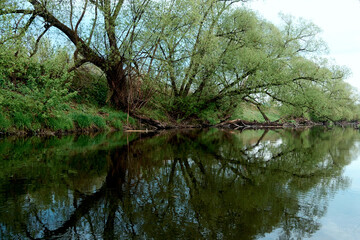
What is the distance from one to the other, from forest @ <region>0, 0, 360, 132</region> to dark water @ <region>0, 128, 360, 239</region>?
540cm

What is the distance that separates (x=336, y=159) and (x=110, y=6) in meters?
Answer: 12.5

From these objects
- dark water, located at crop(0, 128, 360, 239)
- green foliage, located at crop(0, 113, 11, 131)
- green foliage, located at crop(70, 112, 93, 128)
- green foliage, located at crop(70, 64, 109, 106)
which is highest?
green foliage, located at crop(70, 64, 109, 106)

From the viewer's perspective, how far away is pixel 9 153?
23.0 ft

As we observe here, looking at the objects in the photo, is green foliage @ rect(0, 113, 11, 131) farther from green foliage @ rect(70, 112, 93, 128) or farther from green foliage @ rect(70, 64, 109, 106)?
green foliage @ rect(70, 64, 109, 106)

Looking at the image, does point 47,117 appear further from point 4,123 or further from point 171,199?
point 171,199

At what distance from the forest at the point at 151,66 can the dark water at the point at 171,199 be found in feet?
17.7

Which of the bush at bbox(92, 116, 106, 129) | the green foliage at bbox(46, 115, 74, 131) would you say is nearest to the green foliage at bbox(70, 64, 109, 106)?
the bush at bbox(92, 116, 106, 129)

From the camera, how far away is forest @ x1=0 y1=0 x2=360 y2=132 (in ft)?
39.5

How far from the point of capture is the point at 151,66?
16797 millimetres

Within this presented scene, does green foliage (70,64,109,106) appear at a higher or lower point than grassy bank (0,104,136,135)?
higher

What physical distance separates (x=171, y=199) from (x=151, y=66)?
1365 cm

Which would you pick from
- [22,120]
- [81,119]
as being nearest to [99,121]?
[81,119]

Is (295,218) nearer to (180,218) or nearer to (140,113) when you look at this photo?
(180,218)

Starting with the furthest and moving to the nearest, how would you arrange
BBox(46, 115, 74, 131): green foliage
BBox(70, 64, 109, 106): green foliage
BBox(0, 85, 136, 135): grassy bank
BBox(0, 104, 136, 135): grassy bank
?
BBox(70, 64, 109, 106): green foliage < BBox(46, 115, 74, 131): green foliage < BBox(0, 104, 136, 135): grassy bank < BBox(0, 85, 136, 135): grassy bank
